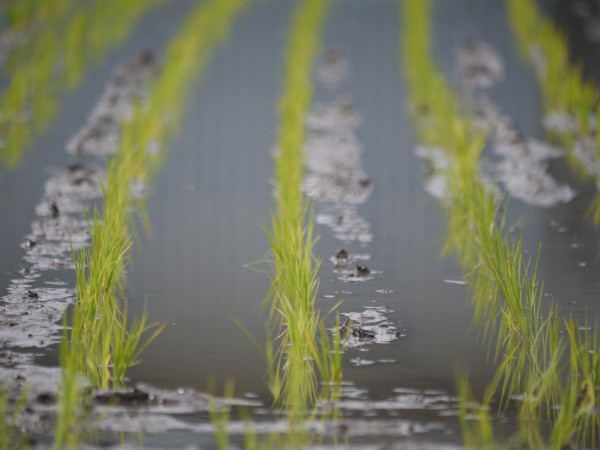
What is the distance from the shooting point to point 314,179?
18.8ft

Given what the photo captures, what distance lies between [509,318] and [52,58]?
18.5 feet

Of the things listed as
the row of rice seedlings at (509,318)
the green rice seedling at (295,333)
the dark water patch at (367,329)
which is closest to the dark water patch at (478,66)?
the row of rice seedlings at (509,318)

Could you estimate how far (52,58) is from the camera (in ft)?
27.6

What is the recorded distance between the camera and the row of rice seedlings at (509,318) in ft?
9.09

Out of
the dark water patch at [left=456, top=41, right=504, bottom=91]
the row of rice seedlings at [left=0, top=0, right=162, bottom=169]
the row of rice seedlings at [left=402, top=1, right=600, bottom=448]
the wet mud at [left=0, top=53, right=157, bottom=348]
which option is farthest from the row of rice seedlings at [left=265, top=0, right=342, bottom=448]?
the dark water patch at [left=456, top=41, right=504, bottom=91]

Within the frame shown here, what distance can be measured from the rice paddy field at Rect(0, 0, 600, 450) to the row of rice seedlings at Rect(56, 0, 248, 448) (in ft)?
0.05

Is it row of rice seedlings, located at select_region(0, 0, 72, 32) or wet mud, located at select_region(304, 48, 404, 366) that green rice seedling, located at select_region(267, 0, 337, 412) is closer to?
wet mud, located at select_region(304, 48, 404, 366)

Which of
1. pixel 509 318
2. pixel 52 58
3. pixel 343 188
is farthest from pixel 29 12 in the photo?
pixel 509 318

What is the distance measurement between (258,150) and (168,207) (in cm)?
122

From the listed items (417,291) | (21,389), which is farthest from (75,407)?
(417,291)

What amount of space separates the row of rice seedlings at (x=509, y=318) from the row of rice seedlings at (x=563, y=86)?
1.93 feet

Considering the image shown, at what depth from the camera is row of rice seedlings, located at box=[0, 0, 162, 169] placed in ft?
21.8

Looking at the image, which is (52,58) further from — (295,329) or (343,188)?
(295,329)

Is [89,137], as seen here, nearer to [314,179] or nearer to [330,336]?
[314,179]
